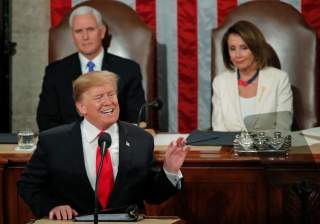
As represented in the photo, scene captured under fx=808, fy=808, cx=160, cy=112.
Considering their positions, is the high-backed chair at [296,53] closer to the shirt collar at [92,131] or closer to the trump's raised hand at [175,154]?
the shirt collar at [92,131]

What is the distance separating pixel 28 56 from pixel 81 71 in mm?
828

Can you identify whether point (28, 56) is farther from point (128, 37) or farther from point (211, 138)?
point (211, 138)

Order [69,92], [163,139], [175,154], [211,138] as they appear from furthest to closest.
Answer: [69,92] < [163,139] < [211,138] < [175,154]

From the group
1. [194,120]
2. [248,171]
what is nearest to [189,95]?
[194,120]

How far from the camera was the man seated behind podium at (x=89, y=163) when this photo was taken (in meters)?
3.39

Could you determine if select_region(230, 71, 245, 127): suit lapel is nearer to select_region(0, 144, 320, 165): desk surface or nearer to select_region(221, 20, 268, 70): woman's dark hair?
select_region(221, 20, 268, 70): woman's dark hair

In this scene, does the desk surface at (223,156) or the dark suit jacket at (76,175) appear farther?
the desk surface at (223,156)

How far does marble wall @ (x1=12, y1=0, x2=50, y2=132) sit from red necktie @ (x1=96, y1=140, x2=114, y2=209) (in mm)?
2615

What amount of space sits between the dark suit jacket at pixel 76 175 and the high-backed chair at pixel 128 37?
1.91 meters

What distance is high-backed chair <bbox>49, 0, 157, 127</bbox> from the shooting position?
533 centimetres

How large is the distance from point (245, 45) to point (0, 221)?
6.09ft

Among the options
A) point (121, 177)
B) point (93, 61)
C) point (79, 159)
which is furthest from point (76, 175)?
point (93, 61)

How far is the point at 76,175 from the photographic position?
3398mm

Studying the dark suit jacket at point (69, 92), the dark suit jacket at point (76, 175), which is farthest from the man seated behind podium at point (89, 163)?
the dark suit jacket at point (69, 92)
